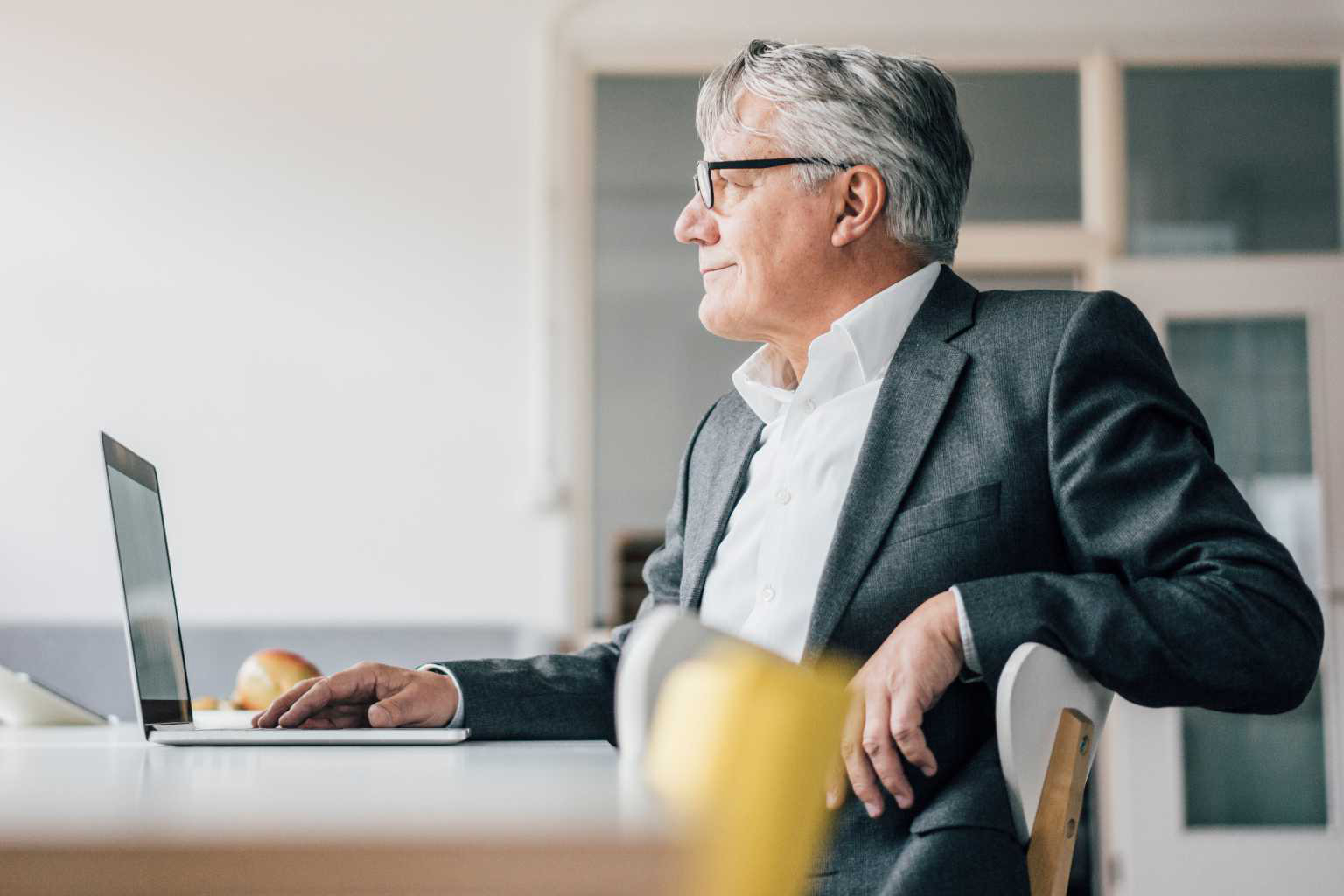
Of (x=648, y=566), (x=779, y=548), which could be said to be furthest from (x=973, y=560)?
(x=648, y=566)

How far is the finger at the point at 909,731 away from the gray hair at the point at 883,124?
24.1 inches

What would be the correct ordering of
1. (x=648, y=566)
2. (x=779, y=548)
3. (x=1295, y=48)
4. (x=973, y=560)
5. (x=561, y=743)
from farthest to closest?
(x=1295, y=48), (x=648, y=566), (x=779, y=548), (x=973, y=560), (x=561, y=743)

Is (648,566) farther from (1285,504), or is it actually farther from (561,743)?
(1285,504)

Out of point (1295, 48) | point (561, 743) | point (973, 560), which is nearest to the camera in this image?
point (561, 743)

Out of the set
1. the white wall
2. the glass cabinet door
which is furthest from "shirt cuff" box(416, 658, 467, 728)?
the glass cabinet door

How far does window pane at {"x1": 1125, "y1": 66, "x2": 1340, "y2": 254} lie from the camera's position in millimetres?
4195

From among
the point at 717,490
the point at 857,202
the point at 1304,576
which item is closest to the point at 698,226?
the point at 857,202

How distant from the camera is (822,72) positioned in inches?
56.0

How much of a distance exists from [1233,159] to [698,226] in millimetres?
3221

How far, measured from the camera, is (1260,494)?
4062 mm

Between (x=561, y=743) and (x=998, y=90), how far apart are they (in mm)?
3644

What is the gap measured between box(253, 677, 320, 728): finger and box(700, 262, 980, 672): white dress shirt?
0.40 m

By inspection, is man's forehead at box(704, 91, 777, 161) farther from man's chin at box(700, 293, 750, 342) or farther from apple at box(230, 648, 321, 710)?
apple at box(230, 648, 321, 710)

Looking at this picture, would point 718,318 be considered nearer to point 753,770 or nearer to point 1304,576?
point 753,770
